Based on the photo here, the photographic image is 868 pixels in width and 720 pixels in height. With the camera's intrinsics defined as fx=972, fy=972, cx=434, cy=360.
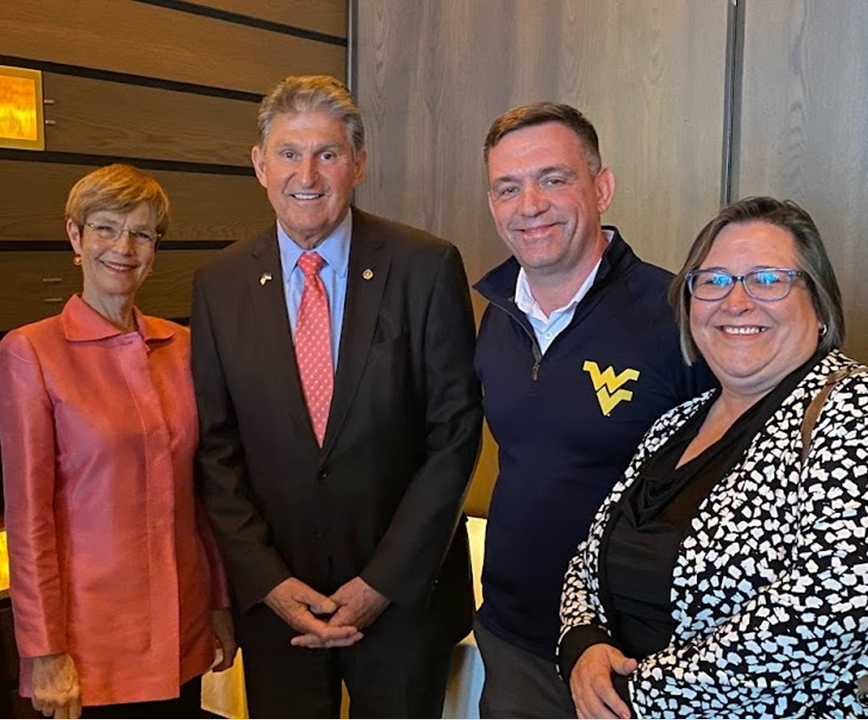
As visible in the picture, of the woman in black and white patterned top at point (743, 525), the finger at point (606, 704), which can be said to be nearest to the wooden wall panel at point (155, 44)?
the woman in black and white patterned top at point (743, 525)

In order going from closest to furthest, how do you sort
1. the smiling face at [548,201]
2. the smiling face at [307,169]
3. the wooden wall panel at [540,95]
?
1. the smiling face at [548,201]
2. the smiling face at [307,169]
3. the wooden wall panel at [540,95]

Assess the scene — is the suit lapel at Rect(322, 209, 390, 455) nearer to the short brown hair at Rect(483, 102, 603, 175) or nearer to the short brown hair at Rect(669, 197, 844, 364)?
the short brown hair at Rect(483, 102, 603, 175)

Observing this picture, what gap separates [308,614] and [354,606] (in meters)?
0.10

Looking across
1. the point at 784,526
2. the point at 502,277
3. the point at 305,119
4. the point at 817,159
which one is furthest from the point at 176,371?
the point at 817,159

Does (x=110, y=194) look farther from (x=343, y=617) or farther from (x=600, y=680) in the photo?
(x=600, y=680)

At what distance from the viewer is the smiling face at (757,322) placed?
5.05 ft

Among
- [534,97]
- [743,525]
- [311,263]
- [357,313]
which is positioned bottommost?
[743,525]

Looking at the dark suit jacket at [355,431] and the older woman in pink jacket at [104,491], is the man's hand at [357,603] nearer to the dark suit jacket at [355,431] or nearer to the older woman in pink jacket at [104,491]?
the dark suit jacket at [355,431]

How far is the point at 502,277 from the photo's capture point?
2133 millimetres

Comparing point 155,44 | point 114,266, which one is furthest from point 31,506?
point 155,44

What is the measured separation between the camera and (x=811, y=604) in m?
1.30

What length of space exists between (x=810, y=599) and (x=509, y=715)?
0.88 metres

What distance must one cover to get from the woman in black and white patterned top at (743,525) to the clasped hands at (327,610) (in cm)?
47

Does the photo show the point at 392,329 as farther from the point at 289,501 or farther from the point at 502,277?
the point at 289,501
